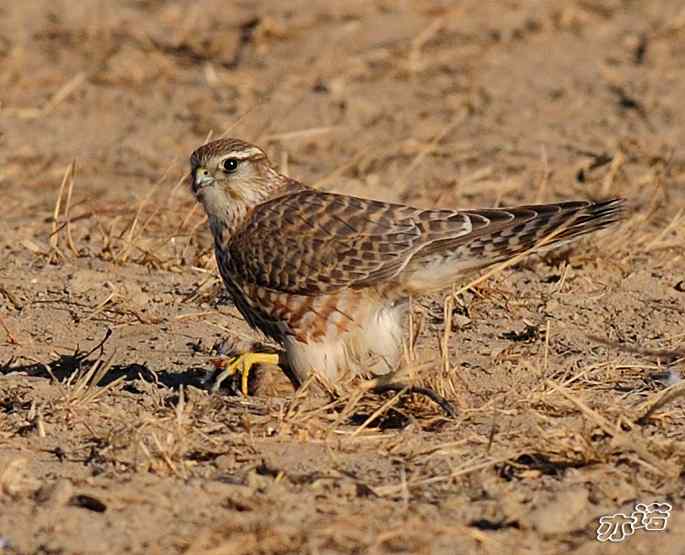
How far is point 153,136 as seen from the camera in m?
10.5

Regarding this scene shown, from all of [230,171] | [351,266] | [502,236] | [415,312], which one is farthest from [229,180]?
[502,236]

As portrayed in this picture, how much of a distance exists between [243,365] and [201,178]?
0.94 m

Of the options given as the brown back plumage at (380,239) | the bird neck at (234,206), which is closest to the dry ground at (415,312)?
the brown back plumage at (380,239)

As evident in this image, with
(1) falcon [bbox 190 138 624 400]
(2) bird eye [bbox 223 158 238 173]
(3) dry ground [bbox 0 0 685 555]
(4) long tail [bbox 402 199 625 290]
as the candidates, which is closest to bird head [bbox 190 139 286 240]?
(2) bird eye [bbox 223 158 238 173]

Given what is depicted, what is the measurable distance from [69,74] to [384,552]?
24.9ft

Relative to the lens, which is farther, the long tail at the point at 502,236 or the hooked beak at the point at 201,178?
the hooked beak at the point at 201,178

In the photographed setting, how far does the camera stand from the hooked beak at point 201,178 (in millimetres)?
6797

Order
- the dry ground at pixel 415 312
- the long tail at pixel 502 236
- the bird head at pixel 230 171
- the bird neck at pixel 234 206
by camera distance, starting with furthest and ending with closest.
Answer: the bird head at pixel 230 171
the bird neck at pixel 234 206
the long tail at pixel 502 236
the dry ground at pixel 415 312

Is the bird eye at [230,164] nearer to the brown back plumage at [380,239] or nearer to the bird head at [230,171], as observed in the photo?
the bird head at [230,171]

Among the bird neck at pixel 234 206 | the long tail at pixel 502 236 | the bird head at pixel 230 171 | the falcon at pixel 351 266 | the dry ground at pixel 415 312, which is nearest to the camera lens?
the dry ground at pixel 415 312

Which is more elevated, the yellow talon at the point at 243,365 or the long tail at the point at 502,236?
the long tail at the point at 502,236

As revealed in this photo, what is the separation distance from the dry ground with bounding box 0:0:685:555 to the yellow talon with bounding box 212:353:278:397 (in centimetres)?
21

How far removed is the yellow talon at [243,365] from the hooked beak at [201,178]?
2.69ft

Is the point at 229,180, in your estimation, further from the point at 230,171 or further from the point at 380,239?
the point at 380,239
